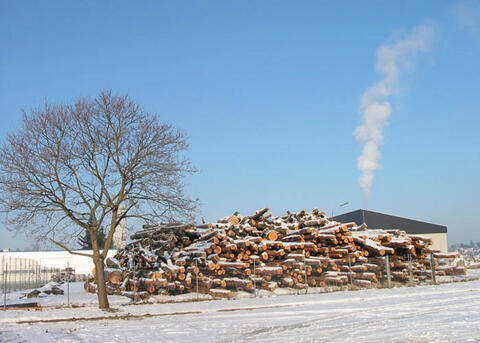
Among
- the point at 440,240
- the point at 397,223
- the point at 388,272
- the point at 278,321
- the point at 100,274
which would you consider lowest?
the point at 278,321

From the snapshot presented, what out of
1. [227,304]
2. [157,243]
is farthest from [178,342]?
[157,243]

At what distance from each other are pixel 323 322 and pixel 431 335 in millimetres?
3406

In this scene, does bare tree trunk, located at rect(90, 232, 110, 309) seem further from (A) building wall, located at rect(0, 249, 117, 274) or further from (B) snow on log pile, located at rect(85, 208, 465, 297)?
(A) building wall, located at rect(0, 249, 117, 274)

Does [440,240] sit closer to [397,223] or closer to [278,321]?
[397,223]

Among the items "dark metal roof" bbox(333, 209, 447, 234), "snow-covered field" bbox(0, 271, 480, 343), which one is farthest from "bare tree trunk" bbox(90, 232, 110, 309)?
"dark metal roof" bbox(333, 209, 447, 234)

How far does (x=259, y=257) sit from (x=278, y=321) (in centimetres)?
817

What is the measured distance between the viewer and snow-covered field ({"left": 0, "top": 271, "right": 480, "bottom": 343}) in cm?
1064

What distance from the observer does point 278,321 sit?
13461mm

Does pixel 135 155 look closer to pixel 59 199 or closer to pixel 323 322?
pixel 59 199

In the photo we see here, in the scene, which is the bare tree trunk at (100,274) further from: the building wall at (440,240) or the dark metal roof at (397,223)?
the building wall at (440,240)

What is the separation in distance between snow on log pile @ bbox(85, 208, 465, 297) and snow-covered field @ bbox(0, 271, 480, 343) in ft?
4.81

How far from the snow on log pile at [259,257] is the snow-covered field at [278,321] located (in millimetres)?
1467

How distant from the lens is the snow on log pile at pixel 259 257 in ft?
67.8

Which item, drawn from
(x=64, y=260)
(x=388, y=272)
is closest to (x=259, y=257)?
(x=388, y=272)
